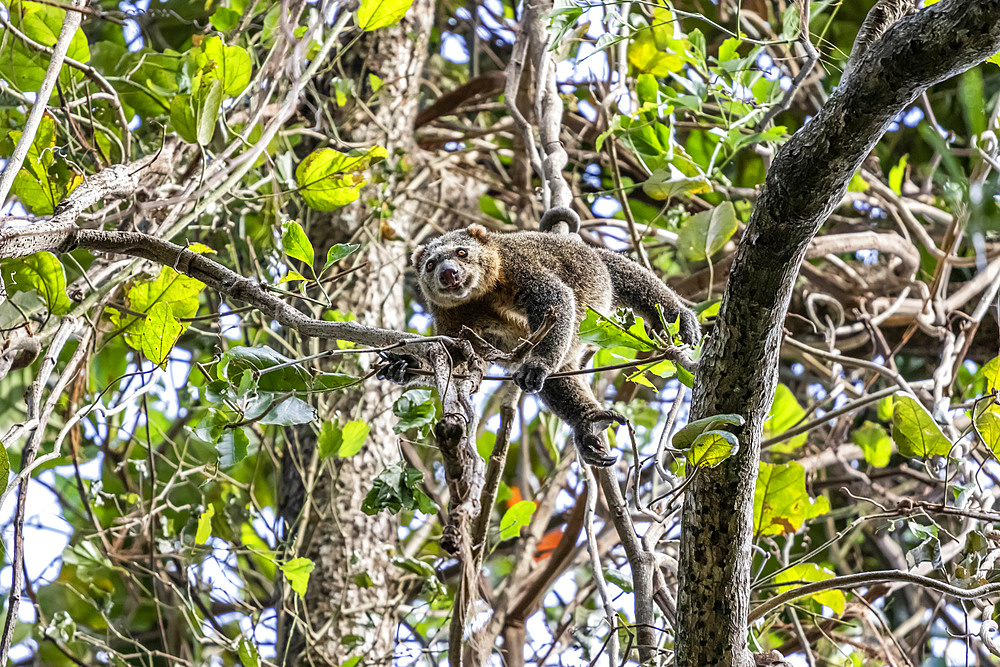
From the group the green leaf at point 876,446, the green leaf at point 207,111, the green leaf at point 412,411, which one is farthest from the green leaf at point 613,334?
the green leaf at point 876,446

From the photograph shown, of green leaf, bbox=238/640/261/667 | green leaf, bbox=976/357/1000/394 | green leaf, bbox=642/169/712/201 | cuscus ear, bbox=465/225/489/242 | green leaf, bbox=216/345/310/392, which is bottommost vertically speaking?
green leaf, bbox=238/640/261/667

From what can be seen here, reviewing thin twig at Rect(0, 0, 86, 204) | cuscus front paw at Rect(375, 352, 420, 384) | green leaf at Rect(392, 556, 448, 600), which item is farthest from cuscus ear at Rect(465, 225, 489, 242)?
thin twig at Rect(0, 0, 86, 204)

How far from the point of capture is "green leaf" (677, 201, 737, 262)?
10.0 ft

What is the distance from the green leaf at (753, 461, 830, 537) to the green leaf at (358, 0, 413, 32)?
1943mm

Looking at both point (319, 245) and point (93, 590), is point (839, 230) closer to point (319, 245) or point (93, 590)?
point (319, 245)

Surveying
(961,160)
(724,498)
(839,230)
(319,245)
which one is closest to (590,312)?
(724,498)

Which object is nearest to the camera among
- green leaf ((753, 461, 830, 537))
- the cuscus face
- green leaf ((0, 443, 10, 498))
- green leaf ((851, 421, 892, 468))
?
green leaf ((0, 443, 10, 498))

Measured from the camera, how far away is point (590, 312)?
2158mm

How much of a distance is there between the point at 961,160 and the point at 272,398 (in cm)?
466

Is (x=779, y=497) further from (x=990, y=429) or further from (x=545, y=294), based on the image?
(x=545, y=294)

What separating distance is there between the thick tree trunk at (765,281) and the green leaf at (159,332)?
139 cm

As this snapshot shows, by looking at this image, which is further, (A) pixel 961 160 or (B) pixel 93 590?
(A) pixel 961 160

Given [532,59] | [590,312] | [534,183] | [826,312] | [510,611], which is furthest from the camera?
[534,183]

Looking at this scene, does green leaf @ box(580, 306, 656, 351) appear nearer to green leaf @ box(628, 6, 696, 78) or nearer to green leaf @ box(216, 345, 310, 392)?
green leaf @ box(216, 345, 310, 392)
